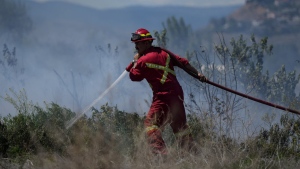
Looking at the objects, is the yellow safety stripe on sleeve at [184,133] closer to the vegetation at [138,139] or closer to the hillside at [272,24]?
the vegetation at [138,139]

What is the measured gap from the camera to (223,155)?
8.21 meters

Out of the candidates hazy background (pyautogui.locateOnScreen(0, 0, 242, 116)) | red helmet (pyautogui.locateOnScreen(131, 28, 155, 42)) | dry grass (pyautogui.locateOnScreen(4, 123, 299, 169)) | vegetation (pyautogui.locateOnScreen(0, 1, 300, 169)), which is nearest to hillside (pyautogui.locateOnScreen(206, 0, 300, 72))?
hazy background (pyautogui.locateOnScreen(0, 0, 242, 116))

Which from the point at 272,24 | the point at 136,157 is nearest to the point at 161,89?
the point at 136,157

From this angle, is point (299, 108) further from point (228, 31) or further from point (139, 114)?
point (228, 31)

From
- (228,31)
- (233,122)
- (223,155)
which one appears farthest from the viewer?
(228,31)

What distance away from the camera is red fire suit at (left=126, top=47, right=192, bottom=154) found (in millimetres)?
9078

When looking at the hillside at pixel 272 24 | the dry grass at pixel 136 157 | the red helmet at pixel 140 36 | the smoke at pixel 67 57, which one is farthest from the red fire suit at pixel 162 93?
the hillside at pixel 272 24

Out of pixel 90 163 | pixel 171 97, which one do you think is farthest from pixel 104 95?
pixel 90 163

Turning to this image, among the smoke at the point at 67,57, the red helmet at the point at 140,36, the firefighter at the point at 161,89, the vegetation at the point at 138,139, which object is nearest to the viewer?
the vegetation at the point at 138,139

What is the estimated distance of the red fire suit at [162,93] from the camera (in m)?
9.08

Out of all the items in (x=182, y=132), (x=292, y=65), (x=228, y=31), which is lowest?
(x=292, y=65)

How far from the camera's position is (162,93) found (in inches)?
360

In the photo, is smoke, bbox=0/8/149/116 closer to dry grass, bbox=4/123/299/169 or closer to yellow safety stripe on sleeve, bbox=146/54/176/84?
yellow safety stripe on sleeve, bbox=146/54/176/84

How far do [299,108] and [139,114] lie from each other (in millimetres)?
2061
